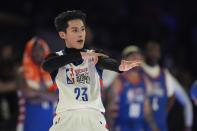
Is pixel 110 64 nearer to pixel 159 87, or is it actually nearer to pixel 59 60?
pixel 59 60

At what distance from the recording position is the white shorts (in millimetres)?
5812

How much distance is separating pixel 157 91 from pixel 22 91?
71.0 inches

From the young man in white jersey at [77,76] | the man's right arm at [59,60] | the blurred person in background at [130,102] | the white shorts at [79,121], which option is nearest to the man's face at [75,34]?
the young man in white jersey at [77,76]

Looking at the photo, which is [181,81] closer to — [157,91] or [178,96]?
[178,96]

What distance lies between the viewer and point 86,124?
5820 millimetres

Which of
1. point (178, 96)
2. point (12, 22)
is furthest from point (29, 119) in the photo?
point (12, 22)

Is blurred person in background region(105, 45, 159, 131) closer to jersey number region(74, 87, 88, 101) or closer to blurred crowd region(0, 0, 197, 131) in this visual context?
blurred crowd region(0, 0, 197, 131)

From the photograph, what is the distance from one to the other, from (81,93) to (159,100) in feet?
11.6

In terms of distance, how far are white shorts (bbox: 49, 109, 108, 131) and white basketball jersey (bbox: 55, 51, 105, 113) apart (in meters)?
0.04

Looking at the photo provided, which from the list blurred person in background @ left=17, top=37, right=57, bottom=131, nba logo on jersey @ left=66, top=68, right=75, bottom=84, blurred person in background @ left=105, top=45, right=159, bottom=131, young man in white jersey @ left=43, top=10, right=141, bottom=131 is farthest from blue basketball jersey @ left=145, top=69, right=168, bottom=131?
nba logo on jersey @ left=66, top=68, right=75, bottom=84

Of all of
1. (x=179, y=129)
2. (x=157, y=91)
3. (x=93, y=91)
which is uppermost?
(x=93, y=91)

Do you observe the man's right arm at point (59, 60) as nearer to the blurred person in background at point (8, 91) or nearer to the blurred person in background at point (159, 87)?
the blurred person in background at point (159, 87)

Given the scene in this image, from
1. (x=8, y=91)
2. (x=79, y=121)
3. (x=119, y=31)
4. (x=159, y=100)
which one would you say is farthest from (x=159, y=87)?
(x=79, y=121)

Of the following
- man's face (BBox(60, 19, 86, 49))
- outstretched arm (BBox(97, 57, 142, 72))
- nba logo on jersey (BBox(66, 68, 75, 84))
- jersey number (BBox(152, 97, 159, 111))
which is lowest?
jersey number (BBox(152, 97, 159, 111))
